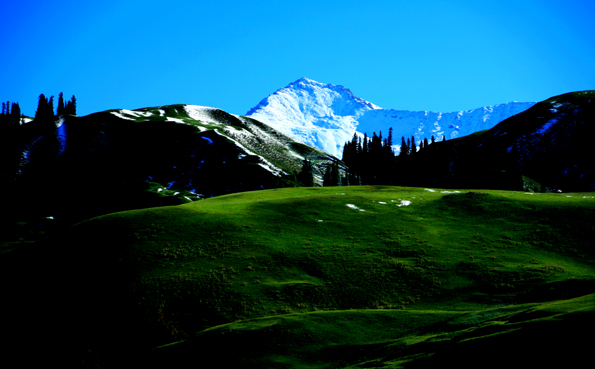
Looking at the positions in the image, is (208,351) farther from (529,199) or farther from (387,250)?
(529,199)

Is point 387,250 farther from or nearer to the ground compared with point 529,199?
nearer to the ground

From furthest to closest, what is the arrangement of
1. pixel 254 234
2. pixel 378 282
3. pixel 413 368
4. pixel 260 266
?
pixel 254 234 → pixel 260 266 → pixel 378 282 → pixel 413 368

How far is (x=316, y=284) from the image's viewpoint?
57.2 metres

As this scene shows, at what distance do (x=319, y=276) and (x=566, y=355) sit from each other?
3483 centimetres

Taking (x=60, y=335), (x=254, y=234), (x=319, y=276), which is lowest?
(x=60, y=335)

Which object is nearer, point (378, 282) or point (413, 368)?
point (413, 368)

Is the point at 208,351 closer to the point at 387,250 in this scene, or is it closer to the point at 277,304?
the point at 277,304

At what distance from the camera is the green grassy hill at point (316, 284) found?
3956 cm

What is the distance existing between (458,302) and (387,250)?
1466 centimetres

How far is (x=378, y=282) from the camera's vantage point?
188ft

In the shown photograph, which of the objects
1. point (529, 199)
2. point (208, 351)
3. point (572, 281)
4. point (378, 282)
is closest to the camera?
point (208, 351)

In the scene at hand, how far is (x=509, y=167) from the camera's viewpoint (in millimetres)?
194875

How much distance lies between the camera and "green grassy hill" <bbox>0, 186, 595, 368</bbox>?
130 ft

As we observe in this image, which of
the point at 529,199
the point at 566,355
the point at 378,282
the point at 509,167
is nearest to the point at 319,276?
the point at 378,282
